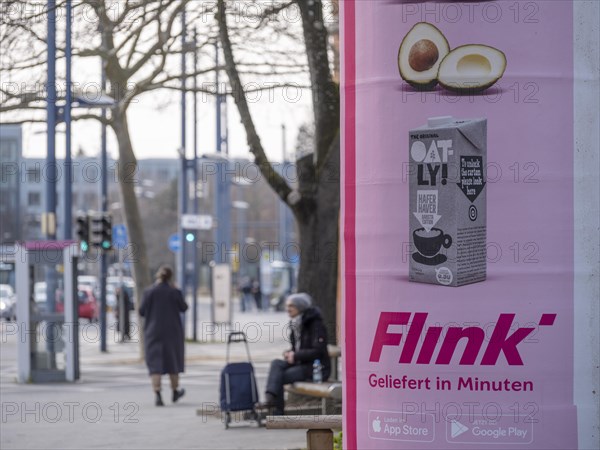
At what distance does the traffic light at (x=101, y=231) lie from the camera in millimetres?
27828

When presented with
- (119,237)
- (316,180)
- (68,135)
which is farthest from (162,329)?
(119,237)

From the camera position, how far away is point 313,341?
1370 cm

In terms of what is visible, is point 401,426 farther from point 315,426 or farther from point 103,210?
point 103,210

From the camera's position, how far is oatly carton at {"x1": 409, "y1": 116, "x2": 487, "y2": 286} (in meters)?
5.41

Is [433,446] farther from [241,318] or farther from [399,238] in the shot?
[241,318]

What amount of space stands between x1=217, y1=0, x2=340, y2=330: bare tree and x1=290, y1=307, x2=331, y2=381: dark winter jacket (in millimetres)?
1847

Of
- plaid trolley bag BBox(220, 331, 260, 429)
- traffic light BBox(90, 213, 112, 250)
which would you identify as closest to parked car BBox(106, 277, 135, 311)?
traffic light BBox(90, 213, 112, 250)

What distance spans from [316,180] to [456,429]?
1017 centimetres

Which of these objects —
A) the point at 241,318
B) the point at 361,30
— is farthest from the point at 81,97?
the point at 241,318

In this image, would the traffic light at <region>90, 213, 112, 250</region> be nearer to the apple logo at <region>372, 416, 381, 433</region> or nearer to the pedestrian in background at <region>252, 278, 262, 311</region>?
the apple logo at <region>372, 416, 381, 433</region>

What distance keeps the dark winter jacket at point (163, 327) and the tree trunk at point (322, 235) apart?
2.10m

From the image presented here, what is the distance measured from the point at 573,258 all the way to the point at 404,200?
696 mm

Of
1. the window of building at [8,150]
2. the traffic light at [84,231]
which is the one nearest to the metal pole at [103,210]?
the traffic light at [84,231]

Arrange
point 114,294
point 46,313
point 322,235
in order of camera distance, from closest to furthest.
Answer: point 322,235 → point 46,313 → point 114,294
